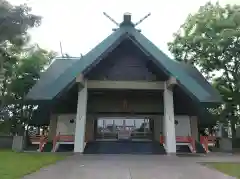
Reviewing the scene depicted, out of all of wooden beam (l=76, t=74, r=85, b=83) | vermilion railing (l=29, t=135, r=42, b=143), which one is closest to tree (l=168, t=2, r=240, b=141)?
wooden beam (l=76, t=74, r=85, b=83)

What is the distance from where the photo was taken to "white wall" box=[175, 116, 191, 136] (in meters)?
16.0

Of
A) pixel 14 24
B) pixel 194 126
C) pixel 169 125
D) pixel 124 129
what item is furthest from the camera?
pixel 194 126

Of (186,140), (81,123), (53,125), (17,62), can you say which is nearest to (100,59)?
(81,123)

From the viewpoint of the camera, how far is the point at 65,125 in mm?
16047

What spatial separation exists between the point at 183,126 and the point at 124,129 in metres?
3.62

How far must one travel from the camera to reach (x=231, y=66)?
20.2 m

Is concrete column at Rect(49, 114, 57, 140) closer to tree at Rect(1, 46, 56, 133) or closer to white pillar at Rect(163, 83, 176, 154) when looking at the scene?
tree at Rect(1, 46, 56, 133)

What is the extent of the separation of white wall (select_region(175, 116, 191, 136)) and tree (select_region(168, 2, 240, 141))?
5375 mm

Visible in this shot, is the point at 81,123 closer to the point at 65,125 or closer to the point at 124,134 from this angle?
the point at 65,125

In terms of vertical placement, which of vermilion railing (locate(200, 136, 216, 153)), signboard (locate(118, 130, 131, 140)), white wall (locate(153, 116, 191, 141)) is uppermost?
white wall (locate(153, 116, 191, 141))

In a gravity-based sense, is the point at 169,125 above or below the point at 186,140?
above

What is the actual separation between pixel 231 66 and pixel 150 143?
31.5ft

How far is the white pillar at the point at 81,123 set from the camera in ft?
42.7

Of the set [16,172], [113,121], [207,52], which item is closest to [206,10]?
[207,52]
